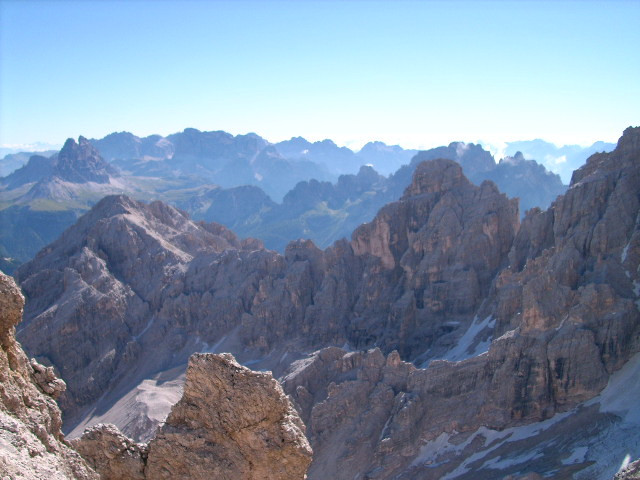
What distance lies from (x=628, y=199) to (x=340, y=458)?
184ft

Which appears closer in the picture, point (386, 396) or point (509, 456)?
point (509, 456)

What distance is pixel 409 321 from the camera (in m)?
129

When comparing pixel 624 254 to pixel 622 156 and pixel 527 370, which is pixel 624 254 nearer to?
pixel 622 156

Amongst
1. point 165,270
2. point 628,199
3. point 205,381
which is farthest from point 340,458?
point 165,270

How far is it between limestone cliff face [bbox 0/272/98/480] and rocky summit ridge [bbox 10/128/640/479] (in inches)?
2350

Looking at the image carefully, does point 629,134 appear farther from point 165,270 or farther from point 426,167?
point 165,270

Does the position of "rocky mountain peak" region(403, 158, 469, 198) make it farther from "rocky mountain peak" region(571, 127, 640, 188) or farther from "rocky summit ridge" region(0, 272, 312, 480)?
"rocky summit ridge" region(0, 272, 312, 480)

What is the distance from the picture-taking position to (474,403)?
8888 centimetres

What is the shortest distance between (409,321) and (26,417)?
112 meters

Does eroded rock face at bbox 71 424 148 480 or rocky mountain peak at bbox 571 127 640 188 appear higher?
rocky mountain peak at bbox 571 127 640 188

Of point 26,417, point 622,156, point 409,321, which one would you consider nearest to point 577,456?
point 622,156

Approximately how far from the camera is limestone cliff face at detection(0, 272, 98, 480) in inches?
755

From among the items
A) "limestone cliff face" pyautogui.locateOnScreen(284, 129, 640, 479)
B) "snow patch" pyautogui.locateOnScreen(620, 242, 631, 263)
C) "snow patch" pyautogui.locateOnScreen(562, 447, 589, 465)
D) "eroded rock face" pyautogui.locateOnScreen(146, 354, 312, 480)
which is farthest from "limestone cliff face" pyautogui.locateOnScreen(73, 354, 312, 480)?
"snow patch" pyautogui.locateOnScreen(620, 242, 631, 263)

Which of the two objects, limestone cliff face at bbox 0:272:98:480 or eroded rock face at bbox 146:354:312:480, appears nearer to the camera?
limestone cliff face at bbox 0:272:98:480
